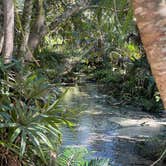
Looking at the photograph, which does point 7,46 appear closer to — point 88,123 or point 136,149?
point 136,149

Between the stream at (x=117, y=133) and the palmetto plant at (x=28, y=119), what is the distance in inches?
27.6

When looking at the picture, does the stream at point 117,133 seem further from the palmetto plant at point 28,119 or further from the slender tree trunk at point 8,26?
the slender tree trunk at point 8,26

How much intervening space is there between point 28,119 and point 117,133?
448 centimetres

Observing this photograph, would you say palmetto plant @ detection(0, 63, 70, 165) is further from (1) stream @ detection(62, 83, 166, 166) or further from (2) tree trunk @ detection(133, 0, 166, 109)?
(2) tree trunk @ detection(133, 0, 166, 109)

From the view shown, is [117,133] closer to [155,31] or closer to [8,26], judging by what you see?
[8,26]

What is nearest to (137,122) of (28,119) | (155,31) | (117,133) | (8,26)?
(117,133)

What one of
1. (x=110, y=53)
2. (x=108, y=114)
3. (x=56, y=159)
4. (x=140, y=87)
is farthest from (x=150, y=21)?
(x=110, y=53)

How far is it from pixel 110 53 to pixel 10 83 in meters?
13.0

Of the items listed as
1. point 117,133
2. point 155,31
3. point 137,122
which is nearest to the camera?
point 155,31

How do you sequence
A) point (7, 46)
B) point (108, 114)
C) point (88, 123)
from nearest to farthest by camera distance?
point (7, 46), point (88, 123), point (108, 114)

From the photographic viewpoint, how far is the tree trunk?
41.4 inches

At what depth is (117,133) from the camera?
27.8ft

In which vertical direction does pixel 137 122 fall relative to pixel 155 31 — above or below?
below

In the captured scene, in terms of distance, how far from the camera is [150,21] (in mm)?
1061
